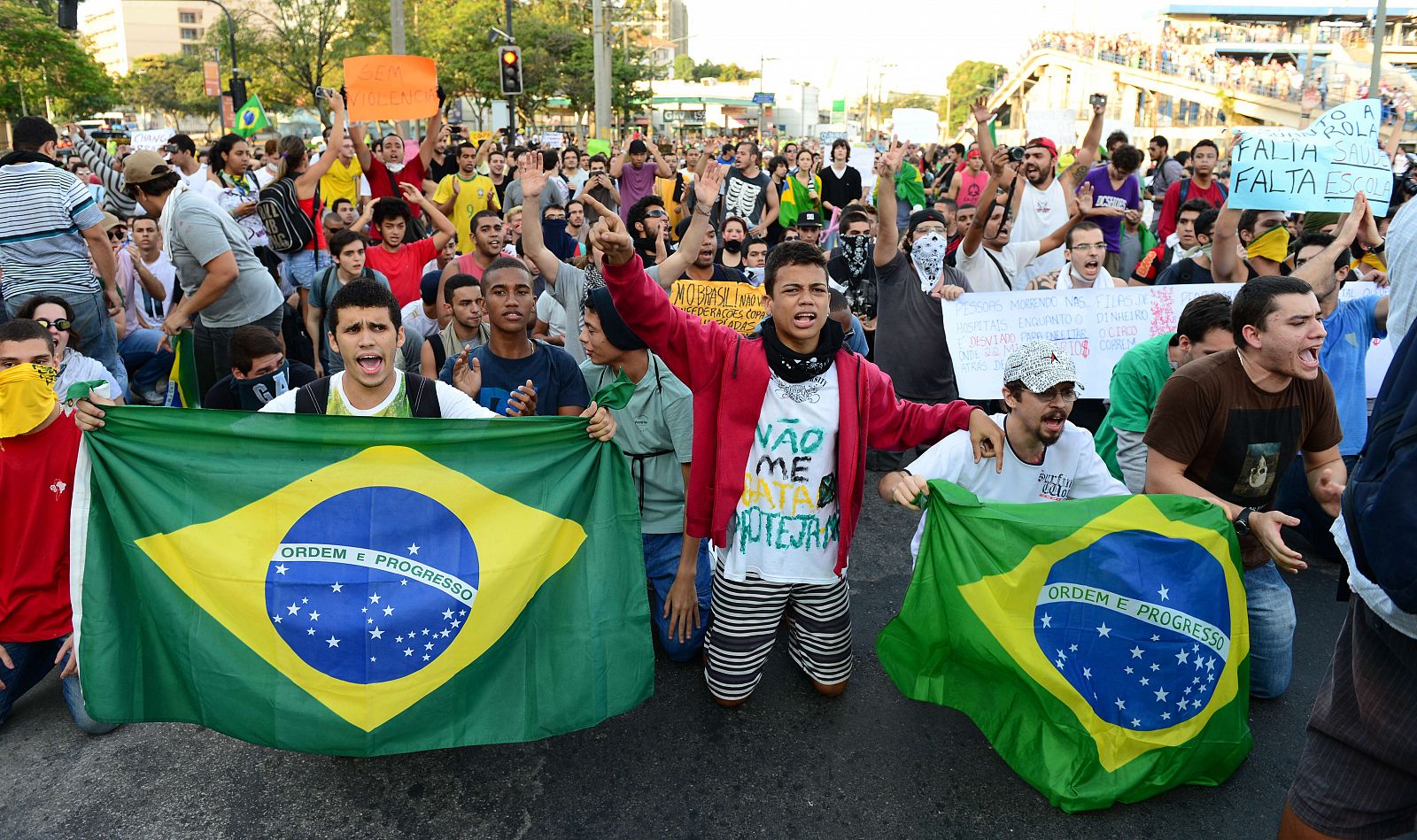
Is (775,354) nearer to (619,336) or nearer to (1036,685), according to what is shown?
(619,336)

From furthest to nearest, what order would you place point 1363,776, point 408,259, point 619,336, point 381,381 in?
point 408,259
point 619,336
point 381,381
point 1363,776

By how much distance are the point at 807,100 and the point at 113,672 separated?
159ft

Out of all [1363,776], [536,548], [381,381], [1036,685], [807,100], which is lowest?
[1036,685]

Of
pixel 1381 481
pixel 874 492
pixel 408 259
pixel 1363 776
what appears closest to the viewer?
pixel 1381 481

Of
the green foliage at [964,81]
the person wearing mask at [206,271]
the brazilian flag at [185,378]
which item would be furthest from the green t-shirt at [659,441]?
the green foliage at [964,81]

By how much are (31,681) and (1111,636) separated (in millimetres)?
4003

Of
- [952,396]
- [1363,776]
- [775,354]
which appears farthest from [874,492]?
[1363,776]

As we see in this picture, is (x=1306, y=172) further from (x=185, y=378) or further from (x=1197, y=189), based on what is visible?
(x=185, y=378)

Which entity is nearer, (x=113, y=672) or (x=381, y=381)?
(x=113, y=672)

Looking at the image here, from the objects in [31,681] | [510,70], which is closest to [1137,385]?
[31,681]

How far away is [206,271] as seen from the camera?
5.64m

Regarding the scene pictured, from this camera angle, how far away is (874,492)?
6582 mm

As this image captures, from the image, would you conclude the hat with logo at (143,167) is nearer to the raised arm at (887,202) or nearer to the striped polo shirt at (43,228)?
the striped polo shirt at (43,228)

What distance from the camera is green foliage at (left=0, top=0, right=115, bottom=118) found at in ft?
113
